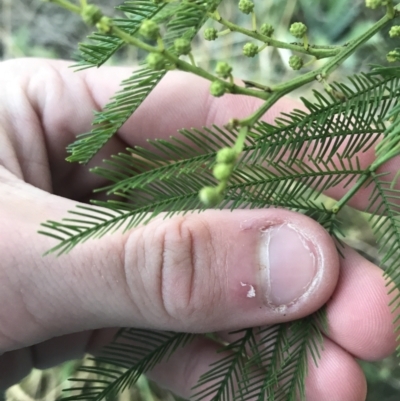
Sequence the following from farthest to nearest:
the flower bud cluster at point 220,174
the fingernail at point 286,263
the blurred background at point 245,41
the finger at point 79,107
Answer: the blurred background at point 245,41, the finger at point 79,107, the fingernail at point 286,263, the flower bud cluster at point 220,174

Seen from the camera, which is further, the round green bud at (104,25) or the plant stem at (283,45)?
the plant stem at (283,45)

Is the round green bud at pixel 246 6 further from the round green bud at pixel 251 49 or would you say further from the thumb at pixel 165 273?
the thumb at pixel 165 273

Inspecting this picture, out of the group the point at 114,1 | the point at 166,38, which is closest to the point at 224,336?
the point at 166,38

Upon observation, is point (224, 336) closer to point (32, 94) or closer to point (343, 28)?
point (32, 94)

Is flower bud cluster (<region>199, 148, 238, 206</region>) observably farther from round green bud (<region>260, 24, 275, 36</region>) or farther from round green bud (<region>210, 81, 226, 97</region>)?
round green bud (<region>260, 24, 275, 36</region>)

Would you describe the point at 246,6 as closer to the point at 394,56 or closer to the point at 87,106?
the point at 394,56

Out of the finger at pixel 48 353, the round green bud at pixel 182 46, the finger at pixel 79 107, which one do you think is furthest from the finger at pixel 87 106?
the round green bud at pixel 182 46

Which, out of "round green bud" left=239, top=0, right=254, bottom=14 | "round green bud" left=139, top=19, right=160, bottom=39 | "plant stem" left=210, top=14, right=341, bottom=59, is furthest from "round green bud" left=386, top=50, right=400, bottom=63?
"round green bud" left=139, top=19, right=160, bottom=39
